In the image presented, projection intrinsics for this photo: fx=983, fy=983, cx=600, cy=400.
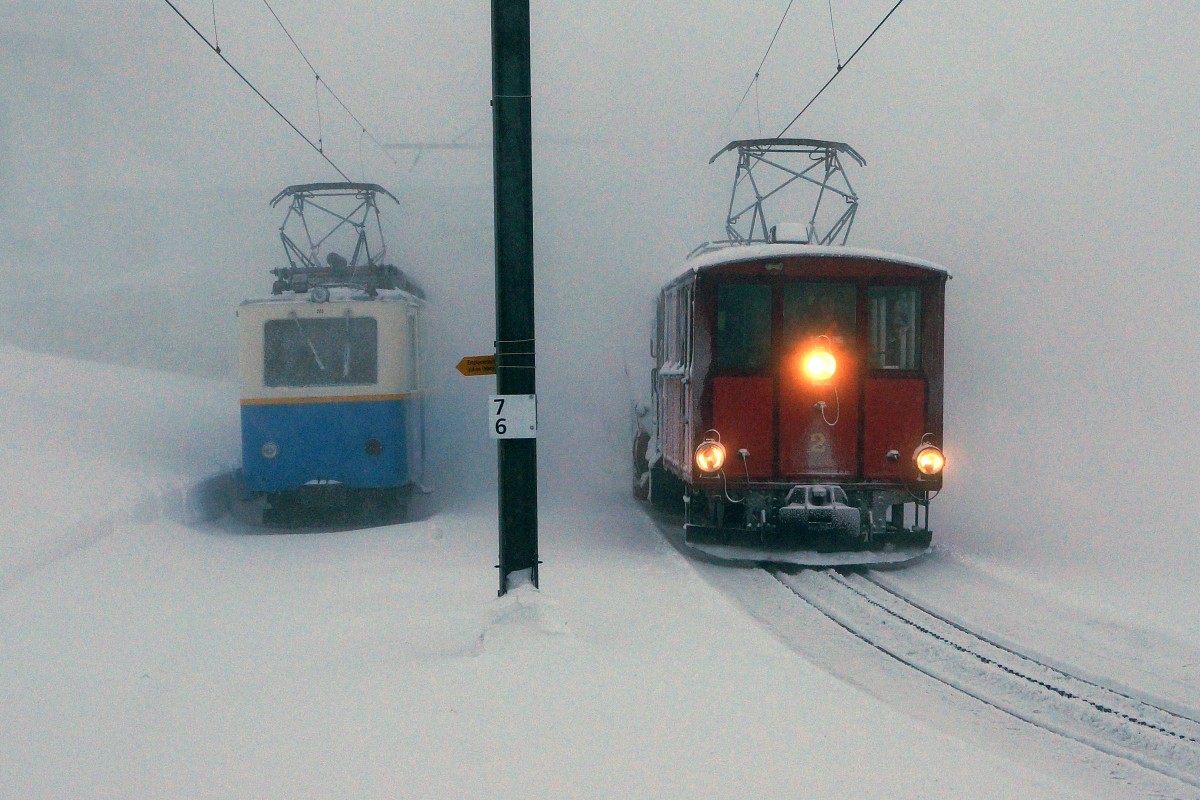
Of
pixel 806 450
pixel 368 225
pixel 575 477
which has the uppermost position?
pixel 368 225

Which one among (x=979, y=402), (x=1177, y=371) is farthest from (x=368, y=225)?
(x=1177, y=371)

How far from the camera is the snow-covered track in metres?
5.09

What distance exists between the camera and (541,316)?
29.0 metres

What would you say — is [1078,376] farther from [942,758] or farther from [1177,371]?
[942,758]

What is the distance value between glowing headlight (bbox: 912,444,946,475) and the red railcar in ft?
0.05

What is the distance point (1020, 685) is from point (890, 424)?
160 inches

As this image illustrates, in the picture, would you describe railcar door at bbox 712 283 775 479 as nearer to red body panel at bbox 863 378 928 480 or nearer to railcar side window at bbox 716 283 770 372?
railcar side window at bbox 716 283 770 372

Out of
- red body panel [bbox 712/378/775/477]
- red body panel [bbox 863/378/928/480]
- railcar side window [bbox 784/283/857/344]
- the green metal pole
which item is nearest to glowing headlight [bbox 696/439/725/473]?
red body panel [bbox 712/378/775/477]

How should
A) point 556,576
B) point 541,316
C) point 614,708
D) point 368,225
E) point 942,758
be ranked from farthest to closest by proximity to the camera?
point 368,225 → point 541,316 → point 556,576 → point 614,708 → point 942,758

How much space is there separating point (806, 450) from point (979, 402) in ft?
46.4

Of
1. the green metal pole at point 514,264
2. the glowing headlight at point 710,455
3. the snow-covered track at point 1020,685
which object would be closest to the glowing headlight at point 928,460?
the snow-covered track at point 1020,685

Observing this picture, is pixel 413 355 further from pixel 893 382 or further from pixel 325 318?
pixel 893 382

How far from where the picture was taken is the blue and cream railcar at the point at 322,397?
12531 millimetres

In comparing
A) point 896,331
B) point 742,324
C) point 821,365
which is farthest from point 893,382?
point 742,324
